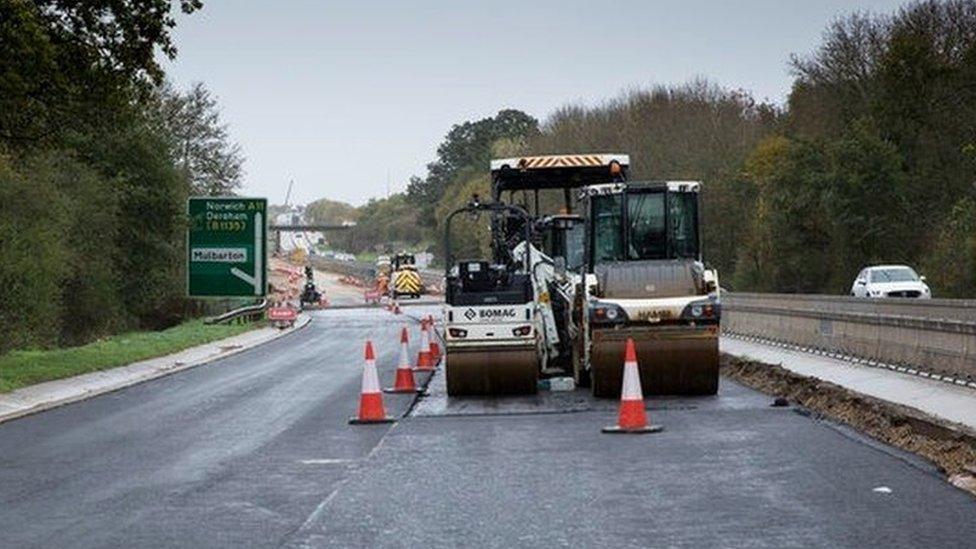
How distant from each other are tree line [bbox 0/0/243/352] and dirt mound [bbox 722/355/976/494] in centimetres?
1185

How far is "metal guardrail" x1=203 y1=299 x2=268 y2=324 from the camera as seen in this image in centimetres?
5306

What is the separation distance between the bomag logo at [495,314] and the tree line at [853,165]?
101 ft

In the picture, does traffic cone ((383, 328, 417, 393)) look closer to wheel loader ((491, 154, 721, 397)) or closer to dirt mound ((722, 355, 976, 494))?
wheel loader ((491, 154, 721, 397))

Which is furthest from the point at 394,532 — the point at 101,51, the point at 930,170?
the point at 930,170

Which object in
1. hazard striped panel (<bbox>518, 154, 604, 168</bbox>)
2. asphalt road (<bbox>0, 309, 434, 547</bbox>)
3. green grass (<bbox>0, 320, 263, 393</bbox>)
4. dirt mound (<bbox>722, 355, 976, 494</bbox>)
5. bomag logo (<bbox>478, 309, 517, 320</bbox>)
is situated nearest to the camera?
asphalt road (<bbox>0, 309, 434, 547</bbox>)

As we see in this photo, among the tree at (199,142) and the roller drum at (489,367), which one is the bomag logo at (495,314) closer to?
the roller drum at (489,367)

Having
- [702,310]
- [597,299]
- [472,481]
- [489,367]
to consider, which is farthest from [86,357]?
[472,481]

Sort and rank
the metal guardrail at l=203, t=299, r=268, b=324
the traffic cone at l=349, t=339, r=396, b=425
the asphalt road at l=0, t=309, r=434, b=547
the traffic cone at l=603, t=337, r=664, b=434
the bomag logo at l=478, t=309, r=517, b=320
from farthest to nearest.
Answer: the metal guardrail at l=203, t=299, r=268, b=324, the bomag logo at l=478, t=309, r=517, b=320, the traffic cone at l=349, t=339, r=396, b=425, the traffic cone at l=603, t=337, r=664, b=434, the asphalt road at l=0, t=309, r=434, b=547

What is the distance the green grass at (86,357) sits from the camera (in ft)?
85.7

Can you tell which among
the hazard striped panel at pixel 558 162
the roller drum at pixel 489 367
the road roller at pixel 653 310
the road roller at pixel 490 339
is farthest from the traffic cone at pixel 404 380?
the hazard striped panel at pixel 558 162

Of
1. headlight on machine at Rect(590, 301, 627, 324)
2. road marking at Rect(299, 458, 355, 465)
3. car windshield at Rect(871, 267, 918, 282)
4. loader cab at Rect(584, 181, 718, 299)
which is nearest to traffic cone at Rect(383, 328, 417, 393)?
loader cab at Rect(584, 181, 718, 299)

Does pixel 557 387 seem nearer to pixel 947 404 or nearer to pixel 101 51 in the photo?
pixel 947 404

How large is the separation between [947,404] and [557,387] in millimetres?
6641

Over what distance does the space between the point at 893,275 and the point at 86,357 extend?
82.7 ft
